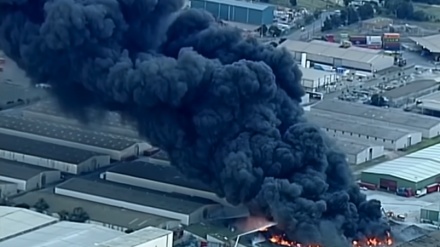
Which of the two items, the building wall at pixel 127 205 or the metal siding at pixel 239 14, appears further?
the metal siding at pixel 239 14

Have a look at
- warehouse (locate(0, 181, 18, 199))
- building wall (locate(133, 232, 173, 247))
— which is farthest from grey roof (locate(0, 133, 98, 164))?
building wall (locate(133, 232, 173, 247))

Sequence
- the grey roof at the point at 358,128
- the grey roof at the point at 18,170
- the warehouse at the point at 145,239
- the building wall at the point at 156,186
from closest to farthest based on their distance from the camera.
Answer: the warehouse at the point at 145,239 < the building wall at the point at 156,186 < the grey roof at the point at 18,170 < the grey roof at the point at 358,128

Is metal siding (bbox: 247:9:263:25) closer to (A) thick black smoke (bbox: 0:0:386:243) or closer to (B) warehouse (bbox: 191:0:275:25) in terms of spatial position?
(B) warehouse (bbox: 191:0:275:25)

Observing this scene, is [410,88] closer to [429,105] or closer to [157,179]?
[429,105]

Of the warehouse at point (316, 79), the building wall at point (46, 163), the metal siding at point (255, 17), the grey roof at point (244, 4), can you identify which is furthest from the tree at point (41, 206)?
the grey roof at point (244, 4)

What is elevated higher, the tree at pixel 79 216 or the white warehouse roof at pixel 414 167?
the tree at pixel 79 216

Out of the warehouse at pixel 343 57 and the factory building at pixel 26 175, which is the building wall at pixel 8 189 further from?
the warehouse at pixel 343 57

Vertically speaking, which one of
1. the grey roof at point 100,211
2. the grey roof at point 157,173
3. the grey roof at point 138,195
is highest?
the grey roof at point 157,173

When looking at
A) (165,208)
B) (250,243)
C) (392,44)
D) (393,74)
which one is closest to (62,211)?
(165,208)
